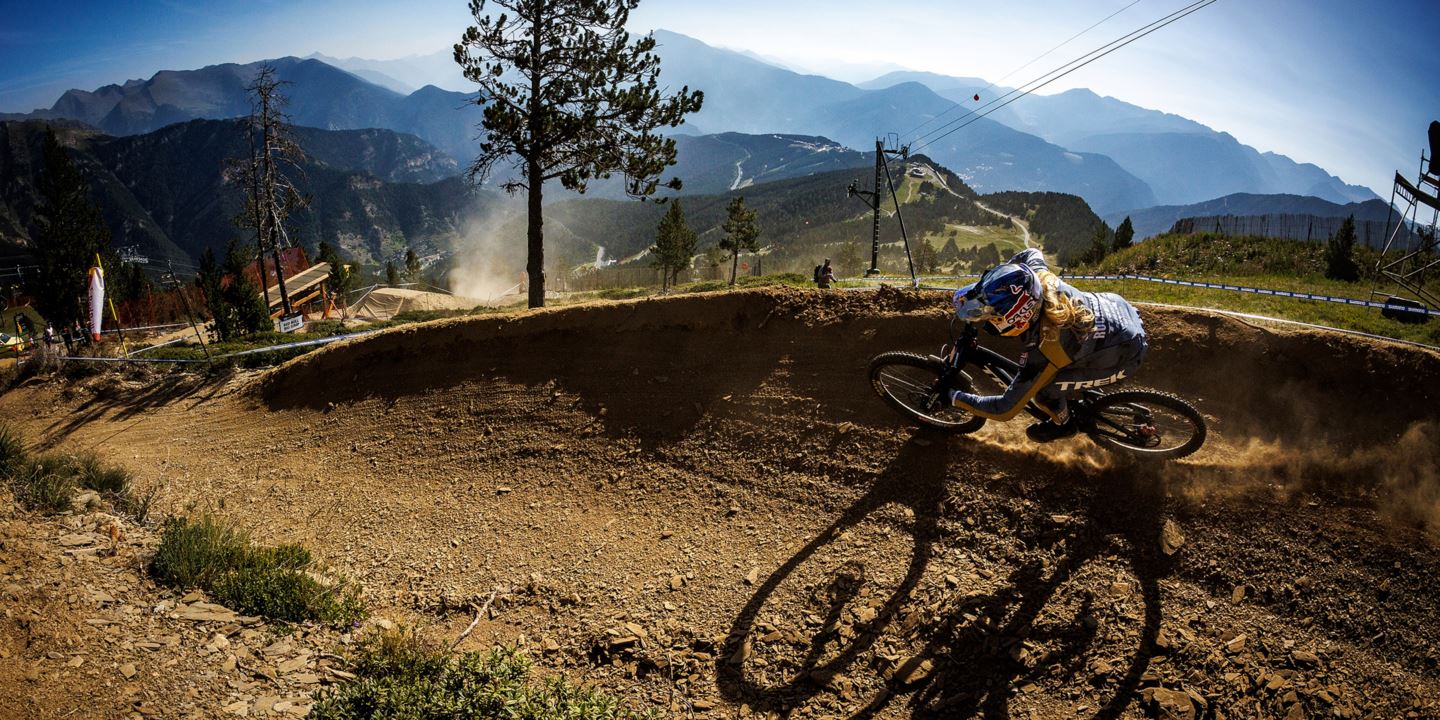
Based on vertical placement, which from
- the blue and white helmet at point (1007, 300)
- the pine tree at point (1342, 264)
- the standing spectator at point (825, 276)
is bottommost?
the blue and white helmet at point (1007, 300)

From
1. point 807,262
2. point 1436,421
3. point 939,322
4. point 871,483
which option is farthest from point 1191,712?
point 807,262

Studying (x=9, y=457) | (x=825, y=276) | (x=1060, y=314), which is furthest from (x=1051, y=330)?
(x=9, y=457)

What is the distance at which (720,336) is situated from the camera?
12.4 metres

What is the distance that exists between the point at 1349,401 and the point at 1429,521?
2012 mm

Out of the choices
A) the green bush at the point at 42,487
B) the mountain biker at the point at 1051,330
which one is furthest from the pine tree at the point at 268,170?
the mountain biker at the point at 1051,330

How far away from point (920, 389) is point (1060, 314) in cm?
247

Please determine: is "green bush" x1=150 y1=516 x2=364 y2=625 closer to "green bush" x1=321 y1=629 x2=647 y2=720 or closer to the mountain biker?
"green bush" x1=321 y1=629 x2=647 y2=720

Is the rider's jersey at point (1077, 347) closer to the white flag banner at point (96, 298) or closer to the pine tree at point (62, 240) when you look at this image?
the white flag banner at point (96, 298)

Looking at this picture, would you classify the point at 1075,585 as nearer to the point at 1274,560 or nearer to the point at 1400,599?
the point at 1274,560

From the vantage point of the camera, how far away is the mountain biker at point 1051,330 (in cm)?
707

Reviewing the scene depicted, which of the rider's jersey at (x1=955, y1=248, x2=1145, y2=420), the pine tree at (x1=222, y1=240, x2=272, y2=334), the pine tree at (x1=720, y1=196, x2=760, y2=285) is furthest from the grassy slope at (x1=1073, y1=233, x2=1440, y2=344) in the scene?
the pine tree at (x1=222, y1=240, x2=272, y2=334)

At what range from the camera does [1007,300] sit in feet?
23.2

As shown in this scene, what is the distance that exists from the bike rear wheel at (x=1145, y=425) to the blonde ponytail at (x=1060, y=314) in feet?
3.37

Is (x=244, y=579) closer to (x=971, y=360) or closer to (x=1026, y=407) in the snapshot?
(x=971, y=360)
